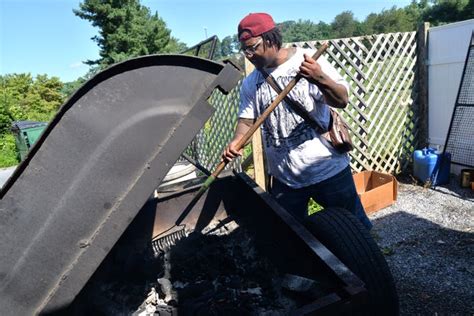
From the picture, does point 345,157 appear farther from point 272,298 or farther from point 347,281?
point 347,281

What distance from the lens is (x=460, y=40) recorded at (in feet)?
14.7

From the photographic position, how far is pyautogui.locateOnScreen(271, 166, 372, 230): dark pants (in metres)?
2.10

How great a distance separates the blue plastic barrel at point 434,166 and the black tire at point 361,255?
141 inches

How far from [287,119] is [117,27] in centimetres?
2447

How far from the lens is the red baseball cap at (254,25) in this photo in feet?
6.11

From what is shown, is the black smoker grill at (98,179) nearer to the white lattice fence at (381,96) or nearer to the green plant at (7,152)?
the white lattice fence at (381,96)

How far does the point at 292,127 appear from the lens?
2.05 metres

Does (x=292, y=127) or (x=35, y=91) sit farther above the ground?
(x=35, y=91)

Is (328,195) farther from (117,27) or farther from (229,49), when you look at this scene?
(229,49)

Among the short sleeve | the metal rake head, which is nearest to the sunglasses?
the short sleeve

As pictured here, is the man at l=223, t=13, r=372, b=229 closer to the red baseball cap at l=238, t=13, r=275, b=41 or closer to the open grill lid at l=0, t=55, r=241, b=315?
the red baseball cap at l=238, t=13, r=275, b=41

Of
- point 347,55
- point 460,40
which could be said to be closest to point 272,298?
point 347,55

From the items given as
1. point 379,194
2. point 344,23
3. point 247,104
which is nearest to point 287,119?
point 247,104

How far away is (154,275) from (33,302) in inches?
40.8
